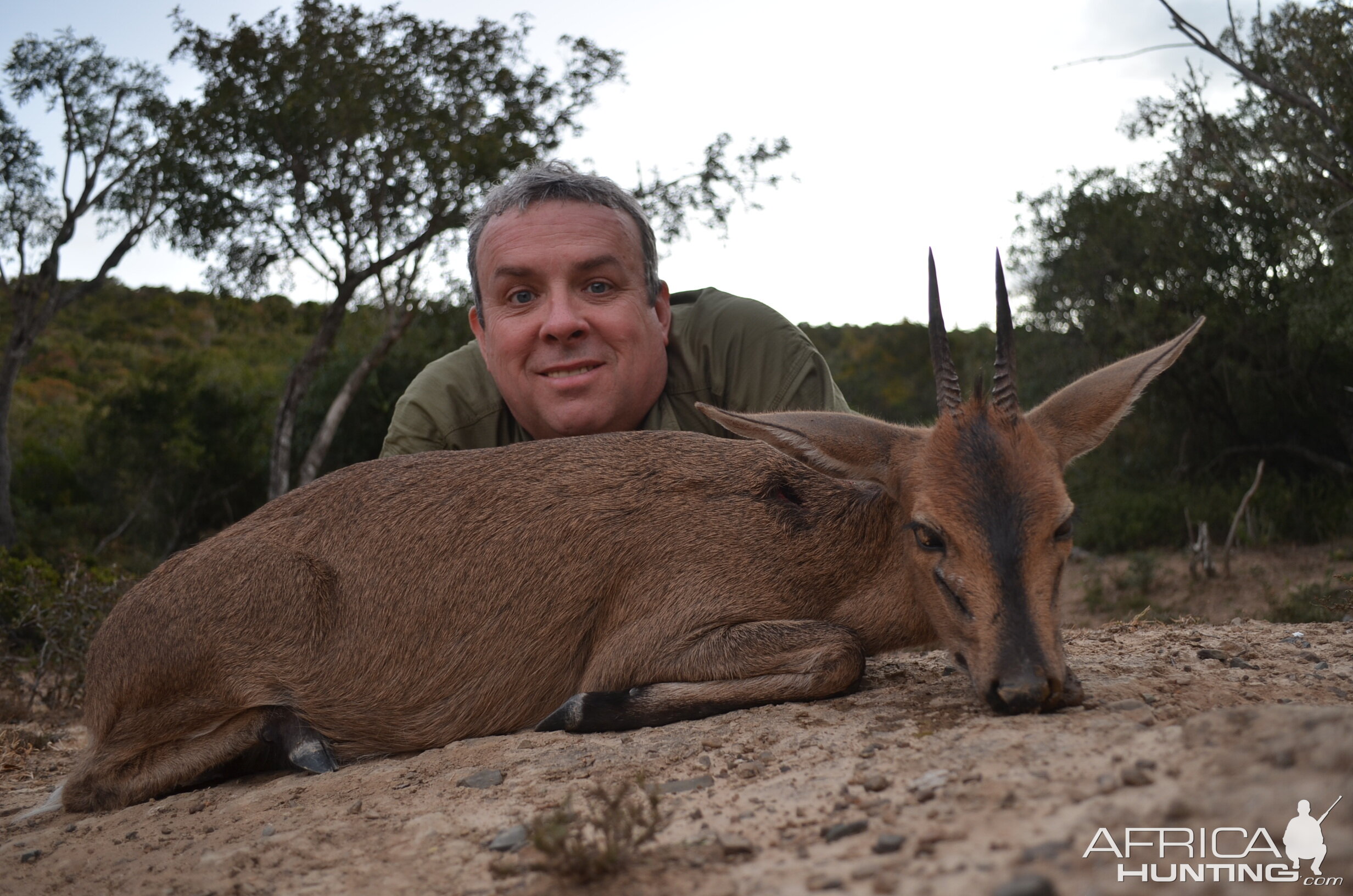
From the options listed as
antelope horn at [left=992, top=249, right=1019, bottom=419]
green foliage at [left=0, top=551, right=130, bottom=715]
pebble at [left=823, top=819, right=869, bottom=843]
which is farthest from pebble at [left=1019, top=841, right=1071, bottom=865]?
green foliage at [left=0, top=551, right=130, bottom=715]

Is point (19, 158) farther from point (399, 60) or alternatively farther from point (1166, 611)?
point (1166, 611)

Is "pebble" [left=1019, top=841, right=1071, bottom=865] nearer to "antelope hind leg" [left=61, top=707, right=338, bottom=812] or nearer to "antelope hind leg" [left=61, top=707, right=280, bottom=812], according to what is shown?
"antelope hind leg" [left=61, top=707, right=338, bottom=812]

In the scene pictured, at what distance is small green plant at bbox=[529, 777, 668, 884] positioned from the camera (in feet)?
9.82

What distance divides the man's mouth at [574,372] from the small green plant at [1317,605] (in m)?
5.15

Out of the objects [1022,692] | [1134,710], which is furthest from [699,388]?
[1134,710]

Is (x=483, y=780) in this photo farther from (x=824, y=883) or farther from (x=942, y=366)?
(x=942, y=366)

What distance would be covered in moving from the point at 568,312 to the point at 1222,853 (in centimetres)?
490

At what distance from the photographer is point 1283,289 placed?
62.3 feet

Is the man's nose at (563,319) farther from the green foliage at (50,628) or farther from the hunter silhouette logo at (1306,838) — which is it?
the green foliage at (50,628)

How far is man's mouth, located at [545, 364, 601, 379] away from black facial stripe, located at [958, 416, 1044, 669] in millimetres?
2873

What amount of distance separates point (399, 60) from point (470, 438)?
18617 millimetres

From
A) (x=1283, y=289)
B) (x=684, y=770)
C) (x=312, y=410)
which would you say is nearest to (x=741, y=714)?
(x=684, y=770)

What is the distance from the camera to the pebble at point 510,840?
3.48 meters

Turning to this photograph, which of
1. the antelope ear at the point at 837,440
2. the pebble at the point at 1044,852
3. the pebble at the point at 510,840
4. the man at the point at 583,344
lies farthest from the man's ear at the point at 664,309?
the pebble at the point at 1044,852
